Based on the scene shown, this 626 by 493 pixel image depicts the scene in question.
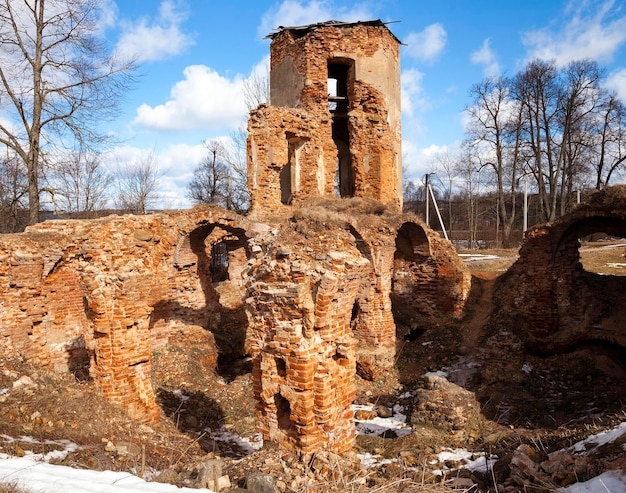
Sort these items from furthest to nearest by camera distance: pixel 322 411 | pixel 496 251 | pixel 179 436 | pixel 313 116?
pixel 496 251 < pixel 313 116 < pixel 179 436 < pixel 322 411

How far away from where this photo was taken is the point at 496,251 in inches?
941

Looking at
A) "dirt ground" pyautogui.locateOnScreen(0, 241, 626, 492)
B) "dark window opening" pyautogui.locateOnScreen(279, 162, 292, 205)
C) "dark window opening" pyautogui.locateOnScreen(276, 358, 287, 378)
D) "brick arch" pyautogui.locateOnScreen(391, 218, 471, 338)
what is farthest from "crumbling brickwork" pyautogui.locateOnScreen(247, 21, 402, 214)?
"dark window opening" pyautogui.locateOnScreen(276, 358, 287, 378)

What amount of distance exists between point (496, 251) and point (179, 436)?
21.1 meters

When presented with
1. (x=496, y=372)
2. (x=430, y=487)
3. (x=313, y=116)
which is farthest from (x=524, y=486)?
(x=313, y=116)

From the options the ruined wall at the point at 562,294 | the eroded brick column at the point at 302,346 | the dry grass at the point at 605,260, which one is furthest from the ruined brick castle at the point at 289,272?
the dry grass at the point at 605,260

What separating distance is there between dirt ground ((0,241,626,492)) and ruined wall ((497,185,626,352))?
2.53 feet

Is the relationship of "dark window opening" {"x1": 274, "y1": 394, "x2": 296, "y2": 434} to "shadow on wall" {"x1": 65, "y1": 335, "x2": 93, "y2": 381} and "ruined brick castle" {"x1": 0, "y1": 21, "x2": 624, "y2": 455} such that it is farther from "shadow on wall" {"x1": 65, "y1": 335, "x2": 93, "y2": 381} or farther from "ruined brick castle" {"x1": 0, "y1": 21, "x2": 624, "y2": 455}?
"shadow on wall" {"x1": 65, "y1": 335, "x2": 93, "y2": 381}

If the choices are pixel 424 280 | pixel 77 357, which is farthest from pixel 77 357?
pixel 424 280

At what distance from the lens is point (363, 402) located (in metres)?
9.90

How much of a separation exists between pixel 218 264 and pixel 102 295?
1761 cm

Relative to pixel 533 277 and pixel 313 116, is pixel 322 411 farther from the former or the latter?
pixel 313 116

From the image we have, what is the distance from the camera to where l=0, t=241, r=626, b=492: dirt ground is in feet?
16.0

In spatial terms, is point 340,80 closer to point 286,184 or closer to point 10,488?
point 286,184

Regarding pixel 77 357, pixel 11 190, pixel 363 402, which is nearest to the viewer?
pixel 363 402
